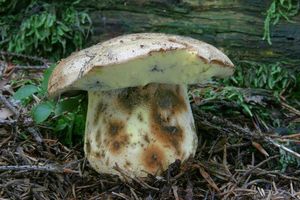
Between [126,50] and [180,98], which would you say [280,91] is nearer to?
[180,98]

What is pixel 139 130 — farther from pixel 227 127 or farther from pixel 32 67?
pixel 32 67

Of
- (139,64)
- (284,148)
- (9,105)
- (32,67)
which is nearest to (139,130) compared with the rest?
(139,64)

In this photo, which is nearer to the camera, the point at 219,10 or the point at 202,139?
the point at 202,139

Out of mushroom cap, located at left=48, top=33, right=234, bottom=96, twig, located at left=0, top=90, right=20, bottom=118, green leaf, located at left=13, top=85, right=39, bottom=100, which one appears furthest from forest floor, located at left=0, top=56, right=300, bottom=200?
mushroom cap, located at left=48, top=33, right=234, bottom=96

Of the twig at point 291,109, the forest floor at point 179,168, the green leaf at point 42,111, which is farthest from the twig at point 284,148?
the green leaf at point 42,111

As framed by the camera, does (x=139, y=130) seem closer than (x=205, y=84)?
Yes

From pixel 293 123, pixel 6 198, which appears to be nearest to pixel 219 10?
pixel 293 123

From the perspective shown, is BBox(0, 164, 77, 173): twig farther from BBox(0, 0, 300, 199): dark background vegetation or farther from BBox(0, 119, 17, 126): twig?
BBox(0, 119, 17, 126): twig
